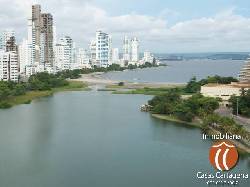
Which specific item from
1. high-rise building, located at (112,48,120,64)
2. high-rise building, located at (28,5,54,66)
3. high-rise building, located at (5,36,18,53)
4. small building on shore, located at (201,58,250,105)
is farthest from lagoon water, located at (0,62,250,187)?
high-rise building, located at (112,48,120,64)

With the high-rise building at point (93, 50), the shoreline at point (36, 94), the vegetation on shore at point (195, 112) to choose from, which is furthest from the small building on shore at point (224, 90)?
the high-rise building at point (93, 50)

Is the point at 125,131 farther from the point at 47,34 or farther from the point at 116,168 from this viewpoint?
the point at 47,34

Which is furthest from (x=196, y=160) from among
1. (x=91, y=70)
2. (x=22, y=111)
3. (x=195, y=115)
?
(x=91, y=70)

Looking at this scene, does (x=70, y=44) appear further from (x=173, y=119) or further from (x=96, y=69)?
(x=173, y=119)

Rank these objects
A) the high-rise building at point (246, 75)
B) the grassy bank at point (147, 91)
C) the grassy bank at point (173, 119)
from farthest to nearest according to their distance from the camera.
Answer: the grassy bank at point (147, 91) → the high-rise building at point (246, 75) → the grassy bank at point (173, 119)

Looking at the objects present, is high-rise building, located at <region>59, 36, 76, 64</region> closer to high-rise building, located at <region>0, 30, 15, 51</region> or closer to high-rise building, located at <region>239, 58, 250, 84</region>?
high-rise building, located at <region>0, 30, 15, 51</region>

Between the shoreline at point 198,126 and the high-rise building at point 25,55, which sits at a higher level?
the high-rise building at point 25,55

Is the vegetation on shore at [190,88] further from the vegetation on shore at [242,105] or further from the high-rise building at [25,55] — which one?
the high-rise building at [25,55]

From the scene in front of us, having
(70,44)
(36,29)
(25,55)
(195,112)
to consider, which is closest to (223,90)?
(195,112)
